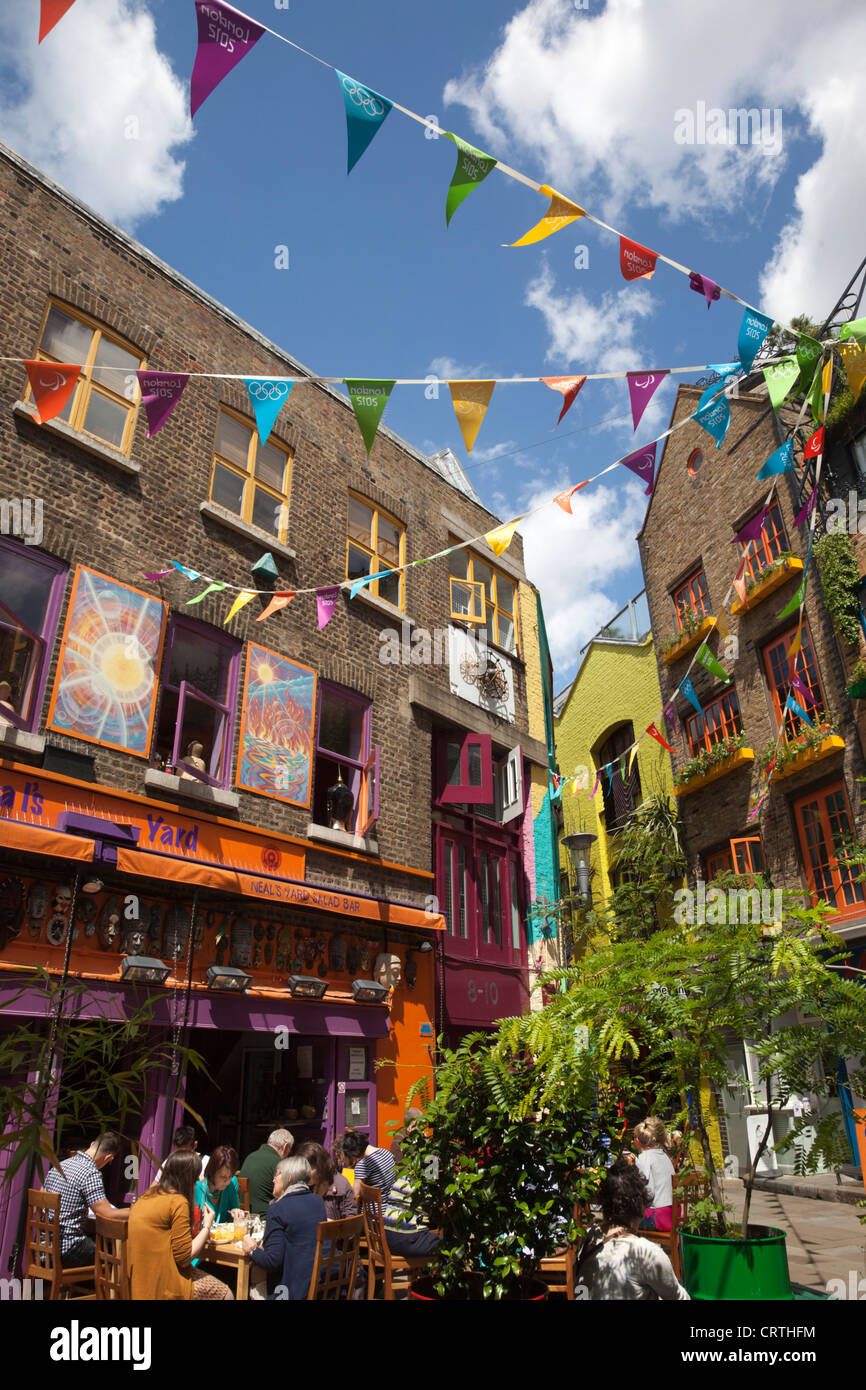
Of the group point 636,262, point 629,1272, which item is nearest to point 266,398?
point 636,262

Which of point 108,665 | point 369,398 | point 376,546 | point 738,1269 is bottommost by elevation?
point 738,1269

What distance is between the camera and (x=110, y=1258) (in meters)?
5.04

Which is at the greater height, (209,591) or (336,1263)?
(209,591)

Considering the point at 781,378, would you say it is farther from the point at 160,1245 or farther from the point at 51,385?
the point at 160,1245

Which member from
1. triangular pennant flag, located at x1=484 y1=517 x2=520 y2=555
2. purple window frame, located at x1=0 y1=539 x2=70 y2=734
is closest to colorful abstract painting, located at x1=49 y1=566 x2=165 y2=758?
purple window frame, located at x1=0 y1=539 x2=70 y2=734

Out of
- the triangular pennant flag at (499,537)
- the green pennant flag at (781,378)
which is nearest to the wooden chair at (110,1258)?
the triangular pennant flag at (499,537)

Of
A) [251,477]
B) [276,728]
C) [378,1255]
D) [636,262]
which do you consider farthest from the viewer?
[251,477]

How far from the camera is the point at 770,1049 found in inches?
181

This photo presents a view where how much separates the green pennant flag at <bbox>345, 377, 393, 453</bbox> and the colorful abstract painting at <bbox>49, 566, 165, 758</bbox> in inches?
135

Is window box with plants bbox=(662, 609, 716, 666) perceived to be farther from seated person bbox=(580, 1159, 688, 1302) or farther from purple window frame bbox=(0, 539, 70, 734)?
seated person bbox=(580, 1159, 688, 1302)

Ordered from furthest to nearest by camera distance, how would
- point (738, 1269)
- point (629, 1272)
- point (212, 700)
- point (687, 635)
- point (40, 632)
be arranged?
point (687, 635)
point (212, 700)
point (40, 632)
point (738, 1269)
point (629, 1272)

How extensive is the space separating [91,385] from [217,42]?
477cm
